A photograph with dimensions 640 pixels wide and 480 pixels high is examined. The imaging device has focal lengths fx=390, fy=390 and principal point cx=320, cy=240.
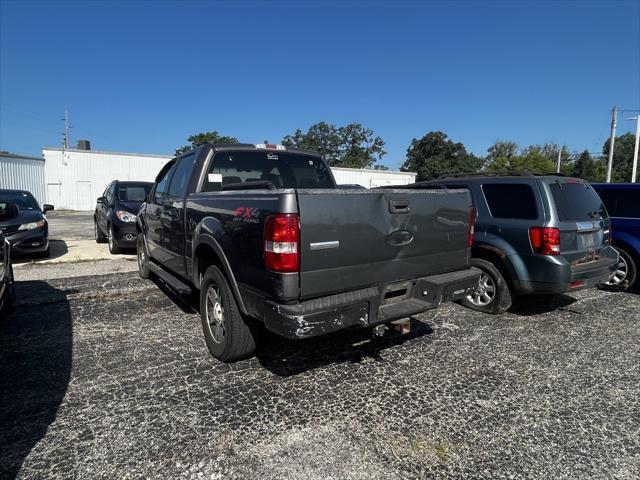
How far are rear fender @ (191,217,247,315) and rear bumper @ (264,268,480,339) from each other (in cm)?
50

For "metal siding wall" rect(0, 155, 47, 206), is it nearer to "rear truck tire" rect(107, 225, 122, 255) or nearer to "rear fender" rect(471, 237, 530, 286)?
"rear truck tire" rect(107, 225, 122, 255)

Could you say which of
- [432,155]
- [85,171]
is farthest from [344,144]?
[85,171]

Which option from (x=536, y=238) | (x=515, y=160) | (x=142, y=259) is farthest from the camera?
(x=515, y=160)

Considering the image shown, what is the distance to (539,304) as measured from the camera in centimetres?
574

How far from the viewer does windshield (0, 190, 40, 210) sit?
9016 millimetres

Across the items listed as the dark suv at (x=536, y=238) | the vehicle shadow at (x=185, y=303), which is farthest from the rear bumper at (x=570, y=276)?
the vehicle shadow at (x=185, y=303)

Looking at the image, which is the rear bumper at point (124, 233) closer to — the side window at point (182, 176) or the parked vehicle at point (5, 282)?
the parked vehicle at point (5, 282)

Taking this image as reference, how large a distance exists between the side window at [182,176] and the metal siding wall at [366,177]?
2617 centimetres

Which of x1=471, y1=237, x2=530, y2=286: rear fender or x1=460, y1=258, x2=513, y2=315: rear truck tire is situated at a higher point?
x1=471, y1=237, x2=530, y2=286: rear fender

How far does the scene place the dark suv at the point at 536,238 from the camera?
4605 mm

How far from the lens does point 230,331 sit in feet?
11.0

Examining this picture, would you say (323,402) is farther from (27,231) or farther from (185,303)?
(27,231)

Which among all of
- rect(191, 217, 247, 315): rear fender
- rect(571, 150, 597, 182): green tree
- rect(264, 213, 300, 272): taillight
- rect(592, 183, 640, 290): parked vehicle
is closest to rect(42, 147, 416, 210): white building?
rect(191, 217, 247, 315): rear fender

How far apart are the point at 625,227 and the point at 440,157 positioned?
58.6 m
